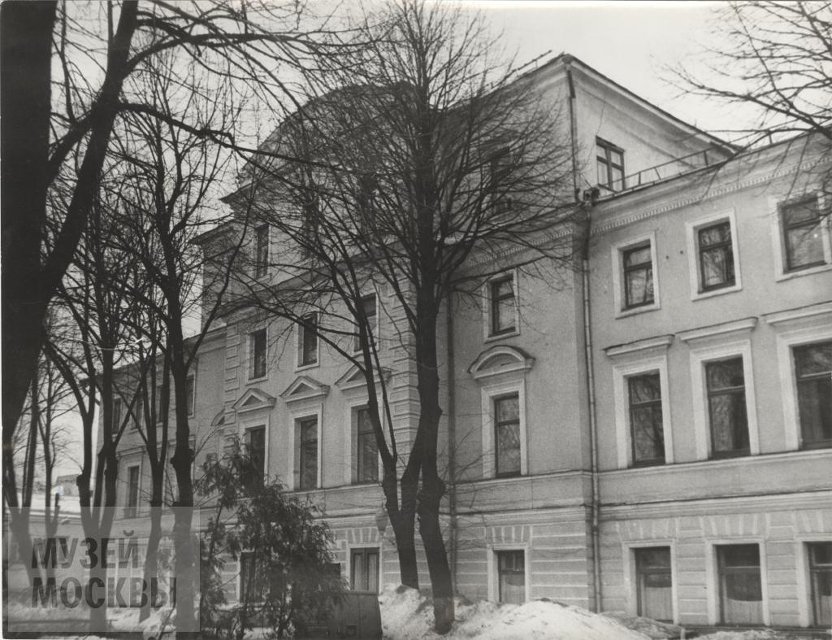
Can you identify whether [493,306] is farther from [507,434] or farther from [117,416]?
[117,416]

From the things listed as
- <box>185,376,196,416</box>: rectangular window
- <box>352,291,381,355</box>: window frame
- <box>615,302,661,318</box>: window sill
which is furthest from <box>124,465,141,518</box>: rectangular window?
<box>615,302,661,318</box>: window sill

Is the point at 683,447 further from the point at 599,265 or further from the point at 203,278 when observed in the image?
the point at 203,278

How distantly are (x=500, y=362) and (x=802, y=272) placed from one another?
5.57m

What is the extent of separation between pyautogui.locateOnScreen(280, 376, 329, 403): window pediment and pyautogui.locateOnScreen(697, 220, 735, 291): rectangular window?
251 inches

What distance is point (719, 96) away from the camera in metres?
10.6

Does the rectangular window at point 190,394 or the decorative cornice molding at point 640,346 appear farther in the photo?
the decorative cornice molding at point 640,346

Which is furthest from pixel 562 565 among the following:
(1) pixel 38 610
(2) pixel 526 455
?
(1) pixel 38 610

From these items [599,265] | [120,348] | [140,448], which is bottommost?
[140,448]

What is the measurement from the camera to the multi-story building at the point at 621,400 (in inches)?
539

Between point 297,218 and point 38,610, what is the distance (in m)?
4.91

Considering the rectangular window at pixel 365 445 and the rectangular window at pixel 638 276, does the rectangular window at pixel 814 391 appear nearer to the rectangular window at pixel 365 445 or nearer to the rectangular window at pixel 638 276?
the rectangular window at pixel 638 276

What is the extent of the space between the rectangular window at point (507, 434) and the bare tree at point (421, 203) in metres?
1.82

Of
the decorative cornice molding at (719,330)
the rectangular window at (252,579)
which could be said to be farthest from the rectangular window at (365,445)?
the rectangular window at (252,579)

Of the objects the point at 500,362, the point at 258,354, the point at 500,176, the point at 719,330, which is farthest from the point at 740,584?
the point at 258,354
